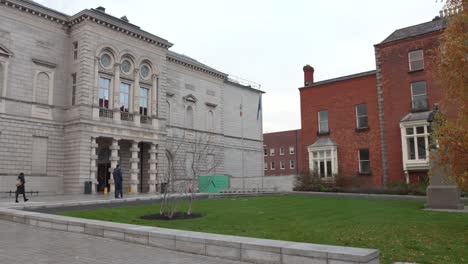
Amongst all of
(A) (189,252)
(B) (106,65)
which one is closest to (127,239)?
(A) (189,252)

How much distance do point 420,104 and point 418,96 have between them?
0.73 metres

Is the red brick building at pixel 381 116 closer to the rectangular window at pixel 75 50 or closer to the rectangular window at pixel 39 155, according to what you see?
the rectangular window at pixel 75 50

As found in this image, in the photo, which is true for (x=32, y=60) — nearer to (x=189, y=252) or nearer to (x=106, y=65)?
(x=106, y=65)

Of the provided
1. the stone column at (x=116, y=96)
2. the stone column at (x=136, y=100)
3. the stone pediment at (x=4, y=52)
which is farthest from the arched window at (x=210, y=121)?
the stone pediment at (x=4, y=52)

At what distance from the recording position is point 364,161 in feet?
116

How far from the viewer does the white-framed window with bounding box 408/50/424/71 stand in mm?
32875

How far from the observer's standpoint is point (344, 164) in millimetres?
36281

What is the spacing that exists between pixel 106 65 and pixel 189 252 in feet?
97.6

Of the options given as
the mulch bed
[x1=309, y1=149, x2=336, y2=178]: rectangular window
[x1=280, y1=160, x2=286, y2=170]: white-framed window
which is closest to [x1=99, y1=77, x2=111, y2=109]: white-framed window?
[x1=309, y1=149, x2=336, y2=178]: rectangular window

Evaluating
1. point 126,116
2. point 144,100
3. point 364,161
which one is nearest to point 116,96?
point 126,116

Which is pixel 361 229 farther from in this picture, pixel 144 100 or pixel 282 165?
pixel 282 165

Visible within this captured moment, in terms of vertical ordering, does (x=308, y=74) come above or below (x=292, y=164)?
above

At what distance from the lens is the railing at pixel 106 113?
34156 mm

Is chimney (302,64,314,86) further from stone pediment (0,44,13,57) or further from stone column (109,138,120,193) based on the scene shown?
stone pediment (0,44,13,57)
